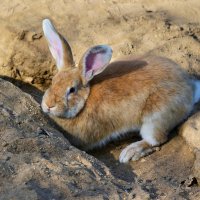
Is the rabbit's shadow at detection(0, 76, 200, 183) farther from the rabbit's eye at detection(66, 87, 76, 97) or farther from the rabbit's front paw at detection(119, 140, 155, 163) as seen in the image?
the rabbit's eye at detection(66, 87, 76, 97)

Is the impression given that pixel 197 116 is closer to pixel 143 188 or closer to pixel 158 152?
pixel 158 152

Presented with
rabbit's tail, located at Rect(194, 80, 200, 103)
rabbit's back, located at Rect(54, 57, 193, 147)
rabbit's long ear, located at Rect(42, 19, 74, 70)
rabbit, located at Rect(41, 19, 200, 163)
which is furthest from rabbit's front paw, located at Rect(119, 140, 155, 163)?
rabbit's long ear, located at Rect(42, 19, 74, 70)

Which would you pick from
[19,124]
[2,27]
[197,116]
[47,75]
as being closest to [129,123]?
[197,116]

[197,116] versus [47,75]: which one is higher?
[197,116]

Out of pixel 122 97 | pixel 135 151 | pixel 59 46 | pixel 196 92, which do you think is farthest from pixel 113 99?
pixel 196 92

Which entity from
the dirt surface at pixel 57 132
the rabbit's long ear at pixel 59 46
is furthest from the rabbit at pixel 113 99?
the dirt surface at pixel 57 132

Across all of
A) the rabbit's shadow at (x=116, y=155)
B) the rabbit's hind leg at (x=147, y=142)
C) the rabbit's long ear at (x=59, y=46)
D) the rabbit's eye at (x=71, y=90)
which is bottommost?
the rabbit's shadow at (x=116, y=155)

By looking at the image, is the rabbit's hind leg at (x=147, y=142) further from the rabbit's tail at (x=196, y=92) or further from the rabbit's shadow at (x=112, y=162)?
the rabbit's tail at (x=196, y=92)

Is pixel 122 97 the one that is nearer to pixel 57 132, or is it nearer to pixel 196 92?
pixel 57 132

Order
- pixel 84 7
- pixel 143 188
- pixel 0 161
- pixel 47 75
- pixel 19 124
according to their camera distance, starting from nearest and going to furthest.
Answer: pixel 0 161
pixel 143 188
pixel 19 124
pixel 47 75
pixel 84 7
